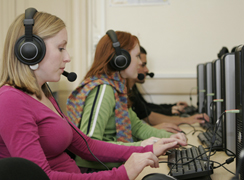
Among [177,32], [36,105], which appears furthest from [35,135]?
[177,32]

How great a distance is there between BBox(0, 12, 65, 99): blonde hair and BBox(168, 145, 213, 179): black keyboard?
0.44 meters

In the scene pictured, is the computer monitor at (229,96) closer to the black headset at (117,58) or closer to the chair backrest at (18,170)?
the black headset at (117,58)

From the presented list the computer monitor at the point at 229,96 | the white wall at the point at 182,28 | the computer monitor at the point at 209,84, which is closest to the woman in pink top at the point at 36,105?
the computer monitor at the point at 229,96

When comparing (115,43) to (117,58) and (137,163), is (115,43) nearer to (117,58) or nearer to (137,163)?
(117,58)

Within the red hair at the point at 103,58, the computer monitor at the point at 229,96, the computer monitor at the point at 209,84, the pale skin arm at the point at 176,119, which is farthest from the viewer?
the pale skin arm at the point at 176,119

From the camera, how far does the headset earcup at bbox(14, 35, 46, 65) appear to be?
0.77m

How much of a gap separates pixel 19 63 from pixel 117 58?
1.76 feet

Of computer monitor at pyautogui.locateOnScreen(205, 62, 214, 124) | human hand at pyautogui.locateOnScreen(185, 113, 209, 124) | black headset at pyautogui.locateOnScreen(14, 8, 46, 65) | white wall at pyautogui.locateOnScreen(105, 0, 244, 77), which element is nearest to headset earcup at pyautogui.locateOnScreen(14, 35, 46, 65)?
black headset at pyautogui.locateOnScreen(14, 8, 46, 65)

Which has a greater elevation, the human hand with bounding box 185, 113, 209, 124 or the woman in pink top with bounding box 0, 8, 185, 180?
the woman in pink top with bounding box 0, 8, 185, 180

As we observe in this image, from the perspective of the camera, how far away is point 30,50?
2.51 feet

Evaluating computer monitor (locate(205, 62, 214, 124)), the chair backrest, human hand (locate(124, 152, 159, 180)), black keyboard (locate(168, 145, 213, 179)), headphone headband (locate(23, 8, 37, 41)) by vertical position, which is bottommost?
black keyboard (locate(168, 145, 213, 179))

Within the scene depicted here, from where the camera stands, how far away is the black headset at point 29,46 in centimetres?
78

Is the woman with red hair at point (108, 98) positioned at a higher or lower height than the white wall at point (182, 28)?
lower

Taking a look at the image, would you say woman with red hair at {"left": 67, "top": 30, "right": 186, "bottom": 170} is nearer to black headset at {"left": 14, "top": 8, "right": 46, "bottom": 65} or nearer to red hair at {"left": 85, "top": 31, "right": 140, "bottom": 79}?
red hair at {"left": 85, "top": 31, "right": 140, "bottom": 79}
